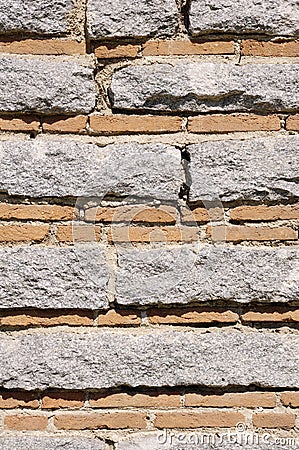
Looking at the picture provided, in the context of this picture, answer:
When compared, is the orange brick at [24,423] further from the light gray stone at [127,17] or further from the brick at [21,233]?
the light gray stone at [127,17]

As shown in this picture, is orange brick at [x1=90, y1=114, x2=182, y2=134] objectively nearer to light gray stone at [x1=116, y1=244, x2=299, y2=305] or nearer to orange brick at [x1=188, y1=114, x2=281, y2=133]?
orange brick at [x1=188, y1=114, x2=281, y2=133]

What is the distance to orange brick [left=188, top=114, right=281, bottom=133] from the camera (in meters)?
1.93

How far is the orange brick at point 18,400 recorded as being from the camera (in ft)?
6.30

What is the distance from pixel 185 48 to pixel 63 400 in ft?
3.79

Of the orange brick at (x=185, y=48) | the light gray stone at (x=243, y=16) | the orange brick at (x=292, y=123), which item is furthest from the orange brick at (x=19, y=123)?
the orange brick at (x=292, y=123)

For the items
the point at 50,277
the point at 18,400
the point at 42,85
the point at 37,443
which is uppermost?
the point at 42,85

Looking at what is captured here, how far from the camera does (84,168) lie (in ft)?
6.22

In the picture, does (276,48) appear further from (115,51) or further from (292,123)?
(115,51)

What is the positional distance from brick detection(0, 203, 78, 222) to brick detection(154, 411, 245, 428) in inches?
27.0

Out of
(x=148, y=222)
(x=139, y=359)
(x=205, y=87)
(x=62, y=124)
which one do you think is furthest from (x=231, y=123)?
(x=139, y=359)

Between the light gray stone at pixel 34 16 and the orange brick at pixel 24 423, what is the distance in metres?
1.19

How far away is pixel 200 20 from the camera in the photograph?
6.21 ft

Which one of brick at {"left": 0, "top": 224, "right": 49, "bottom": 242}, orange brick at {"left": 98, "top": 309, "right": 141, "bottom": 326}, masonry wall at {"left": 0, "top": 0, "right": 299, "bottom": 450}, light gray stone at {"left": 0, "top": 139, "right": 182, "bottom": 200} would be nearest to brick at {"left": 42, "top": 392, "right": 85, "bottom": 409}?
masonry wall at {"left": 0, "top": 0, "right": 299, "bottom": 450}

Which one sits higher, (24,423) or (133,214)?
(133,214)
